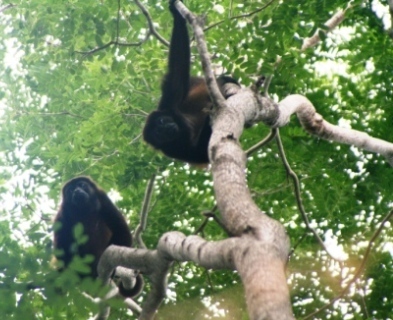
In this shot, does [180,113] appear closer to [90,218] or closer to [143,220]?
[143,220]

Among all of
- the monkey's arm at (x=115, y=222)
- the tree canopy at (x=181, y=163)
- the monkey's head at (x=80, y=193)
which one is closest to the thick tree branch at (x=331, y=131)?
the tree canopy at (x=181, y=163)

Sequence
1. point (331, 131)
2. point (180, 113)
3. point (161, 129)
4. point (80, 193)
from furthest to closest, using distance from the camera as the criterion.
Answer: point (80, 193) < point (180, 113) < point (161, 129) < point (331, 131)

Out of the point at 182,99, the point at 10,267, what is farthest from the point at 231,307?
the point at 10,267

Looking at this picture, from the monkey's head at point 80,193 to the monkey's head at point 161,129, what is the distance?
1315 millimetres

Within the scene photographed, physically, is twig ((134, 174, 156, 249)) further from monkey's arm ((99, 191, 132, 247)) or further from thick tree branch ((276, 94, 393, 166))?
thick tree branch ((276, 94, 393, 166))

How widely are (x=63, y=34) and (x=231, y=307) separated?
3597 mm

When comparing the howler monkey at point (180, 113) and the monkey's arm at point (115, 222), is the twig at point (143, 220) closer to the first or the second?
the howler monkey at point (180, 113)

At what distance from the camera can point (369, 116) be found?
7.12 m

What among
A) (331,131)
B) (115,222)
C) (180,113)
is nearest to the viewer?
(331,131)

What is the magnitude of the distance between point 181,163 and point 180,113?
795 millimetres

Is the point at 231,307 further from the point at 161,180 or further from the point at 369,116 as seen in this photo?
the point at 369,116

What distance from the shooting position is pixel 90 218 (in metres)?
8.10

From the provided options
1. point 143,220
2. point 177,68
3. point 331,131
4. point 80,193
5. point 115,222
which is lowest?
point 143,220

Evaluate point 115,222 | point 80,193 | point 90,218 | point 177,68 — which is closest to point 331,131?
point 177,68
